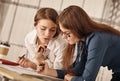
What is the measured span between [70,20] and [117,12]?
1.07m

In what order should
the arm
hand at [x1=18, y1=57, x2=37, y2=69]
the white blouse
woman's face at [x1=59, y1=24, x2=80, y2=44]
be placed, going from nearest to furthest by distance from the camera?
1. the arm
2. woman's face at [x1=59, y1=24, x2=80, y2=44]
3. hand at [x1=18, y1=57, x2=37, y2=69]
4. the white blouse

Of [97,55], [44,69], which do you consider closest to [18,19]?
[44,69]

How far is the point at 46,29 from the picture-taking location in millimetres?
1861

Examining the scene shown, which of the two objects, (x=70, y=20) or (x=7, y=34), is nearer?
(x=70, y=20)

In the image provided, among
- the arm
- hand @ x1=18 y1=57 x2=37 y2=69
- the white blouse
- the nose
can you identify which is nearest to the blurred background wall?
the white blouse

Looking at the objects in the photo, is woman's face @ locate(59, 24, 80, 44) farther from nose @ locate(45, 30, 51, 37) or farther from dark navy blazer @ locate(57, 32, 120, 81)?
nose @ locate(45, 30, 51, 37)

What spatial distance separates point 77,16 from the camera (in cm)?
143

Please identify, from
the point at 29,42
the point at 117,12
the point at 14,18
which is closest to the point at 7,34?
the point at 14,18

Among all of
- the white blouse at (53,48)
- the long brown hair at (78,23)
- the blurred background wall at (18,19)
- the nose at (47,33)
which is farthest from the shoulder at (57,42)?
the blurred background wall at (18,19)

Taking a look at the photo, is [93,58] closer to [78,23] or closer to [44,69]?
[78,23]

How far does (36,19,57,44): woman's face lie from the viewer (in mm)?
1862

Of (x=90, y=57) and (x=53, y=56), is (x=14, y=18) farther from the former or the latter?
(x=90, y=57)

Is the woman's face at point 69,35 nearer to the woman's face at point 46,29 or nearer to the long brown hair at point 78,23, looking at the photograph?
the long brown hair at point 78,23

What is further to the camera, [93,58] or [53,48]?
[53,48]
